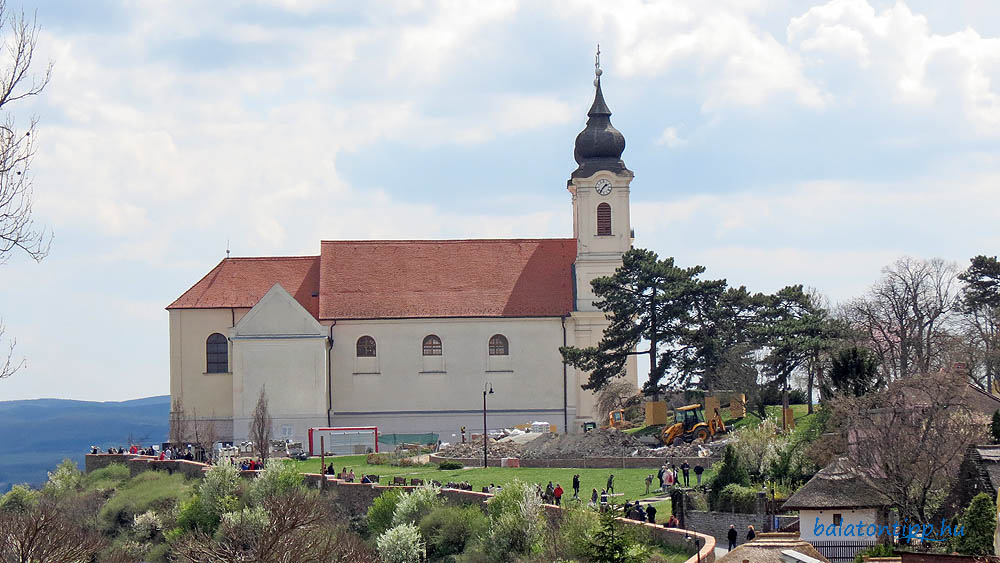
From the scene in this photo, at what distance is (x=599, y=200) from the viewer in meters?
73.0

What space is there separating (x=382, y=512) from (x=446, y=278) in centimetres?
2550

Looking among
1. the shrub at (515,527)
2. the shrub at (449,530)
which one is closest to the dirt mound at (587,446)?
the shrub at (449,530)

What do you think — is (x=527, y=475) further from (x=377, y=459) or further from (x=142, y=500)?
(x=142, y=500)

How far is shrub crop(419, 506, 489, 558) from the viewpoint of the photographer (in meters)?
47.0

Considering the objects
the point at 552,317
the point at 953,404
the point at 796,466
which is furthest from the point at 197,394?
the point at 953,404

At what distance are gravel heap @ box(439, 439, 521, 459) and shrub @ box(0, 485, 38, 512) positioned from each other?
15516mm

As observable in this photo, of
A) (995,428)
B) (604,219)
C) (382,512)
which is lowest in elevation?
(382,512)

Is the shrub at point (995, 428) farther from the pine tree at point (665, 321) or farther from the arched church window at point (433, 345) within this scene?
the arched church window at point (433, 345)

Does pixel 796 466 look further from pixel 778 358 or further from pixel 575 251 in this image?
pixel 575 251

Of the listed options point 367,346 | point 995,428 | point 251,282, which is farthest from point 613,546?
point 251,282

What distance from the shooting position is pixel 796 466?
46.0 metres

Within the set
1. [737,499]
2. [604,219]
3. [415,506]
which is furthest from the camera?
[604,219]

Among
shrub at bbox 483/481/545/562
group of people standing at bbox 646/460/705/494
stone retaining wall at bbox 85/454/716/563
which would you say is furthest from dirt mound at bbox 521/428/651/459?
shrub at bbox 483/481/545/562

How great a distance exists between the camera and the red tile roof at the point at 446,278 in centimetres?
7256
